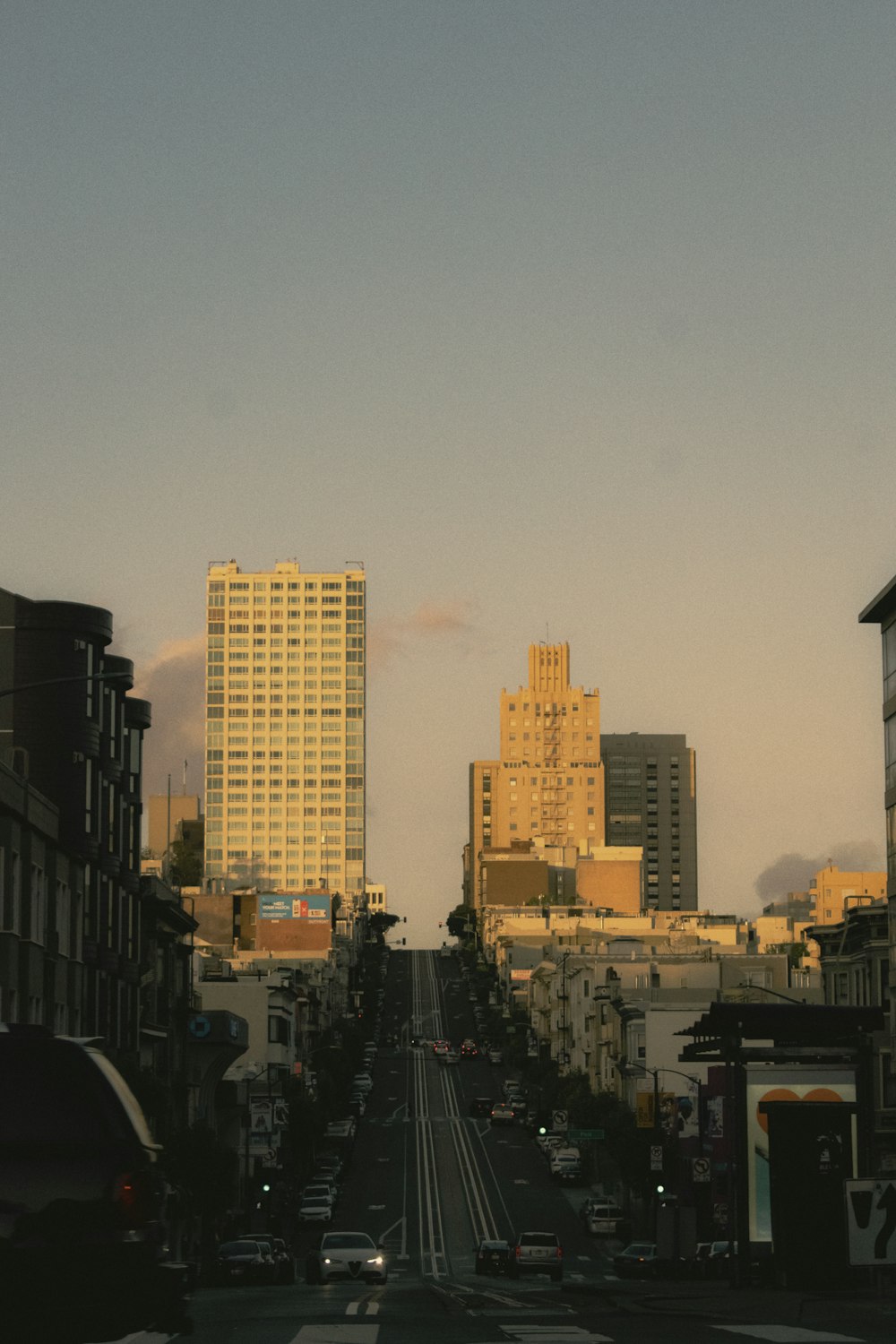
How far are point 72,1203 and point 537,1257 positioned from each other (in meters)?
49.6

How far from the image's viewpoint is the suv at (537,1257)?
196 ft

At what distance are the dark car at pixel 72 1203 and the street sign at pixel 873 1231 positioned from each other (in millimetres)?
17225

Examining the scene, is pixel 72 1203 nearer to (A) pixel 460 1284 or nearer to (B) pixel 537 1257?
(A) pixel 460 1284

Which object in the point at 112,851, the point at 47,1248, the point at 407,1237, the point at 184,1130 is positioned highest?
the point at 112,851

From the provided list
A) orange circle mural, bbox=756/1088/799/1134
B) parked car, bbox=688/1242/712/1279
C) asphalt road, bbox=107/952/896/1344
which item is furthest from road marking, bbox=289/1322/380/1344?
parked car, bbox=688/1242/712/1279

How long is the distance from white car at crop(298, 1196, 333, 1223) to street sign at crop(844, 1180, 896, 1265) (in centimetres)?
6554

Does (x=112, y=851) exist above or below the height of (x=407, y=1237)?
above

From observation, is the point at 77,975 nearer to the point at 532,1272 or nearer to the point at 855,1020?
the point at 532,1272

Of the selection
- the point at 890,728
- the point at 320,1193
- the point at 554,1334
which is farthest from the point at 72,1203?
the point at 320,1193

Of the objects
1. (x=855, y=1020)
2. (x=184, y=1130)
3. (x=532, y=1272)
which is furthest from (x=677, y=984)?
(x=855, y=1020)

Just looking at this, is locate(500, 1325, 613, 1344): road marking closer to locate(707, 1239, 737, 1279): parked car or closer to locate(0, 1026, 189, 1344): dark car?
locate(0, 1026, 189, 1344): dark car

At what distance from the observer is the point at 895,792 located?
6981cm

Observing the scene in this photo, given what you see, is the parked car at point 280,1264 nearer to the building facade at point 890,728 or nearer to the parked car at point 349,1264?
the parked car at point 349,1264

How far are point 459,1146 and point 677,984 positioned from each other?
22.0 metres
